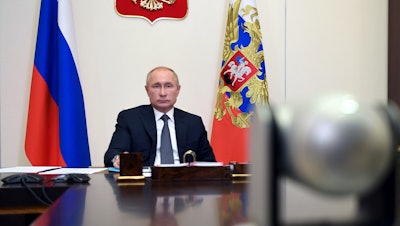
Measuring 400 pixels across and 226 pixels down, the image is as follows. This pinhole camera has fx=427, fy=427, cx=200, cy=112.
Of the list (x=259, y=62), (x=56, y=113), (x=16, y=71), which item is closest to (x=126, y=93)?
(x=56, y=113)

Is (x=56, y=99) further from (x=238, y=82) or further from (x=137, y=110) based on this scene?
(x=238, y=82)

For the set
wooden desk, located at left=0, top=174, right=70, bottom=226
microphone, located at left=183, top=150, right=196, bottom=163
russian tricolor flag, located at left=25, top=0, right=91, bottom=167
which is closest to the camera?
wooden desk, located at left=0, top=174, right=70, bottom=226

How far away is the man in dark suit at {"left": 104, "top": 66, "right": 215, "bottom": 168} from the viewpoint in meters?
2.78

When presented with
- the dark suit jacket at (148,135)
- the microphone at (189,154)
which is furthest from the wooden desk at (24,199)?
the dark suit jacket at (148,135)

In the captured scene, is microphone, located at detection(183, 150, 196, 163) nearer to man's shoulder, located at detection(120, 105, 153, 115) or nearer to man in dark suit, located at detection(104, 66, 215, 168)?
man in dark suit, located at detection(104, 66, 215, 168)

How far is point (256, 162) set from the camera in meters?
0.54

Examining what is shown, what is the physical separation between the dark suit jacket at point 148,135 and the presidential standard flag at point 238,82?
1.99 feet

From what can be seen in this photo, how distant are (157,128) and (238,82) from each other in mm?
957

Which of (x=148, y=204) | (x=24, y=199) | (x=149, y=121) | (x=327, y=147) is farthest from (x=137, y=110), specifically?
(x=327, y=147)

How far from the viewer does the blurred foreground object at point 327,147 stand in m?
0.46

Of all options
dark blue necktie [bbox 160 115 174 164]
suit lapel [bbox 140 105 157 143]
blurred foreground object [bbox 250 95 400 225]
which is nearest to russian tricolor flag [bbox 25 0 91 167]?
suit lapel [bbox 140 105 157 143]

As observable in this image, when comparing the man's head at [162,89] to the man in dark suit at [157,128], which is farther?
the man's head at [162,89]

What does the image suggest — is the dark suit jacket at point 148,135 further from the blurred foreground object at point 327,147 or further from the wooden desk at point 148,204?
the blurred foreground object at point 327,147

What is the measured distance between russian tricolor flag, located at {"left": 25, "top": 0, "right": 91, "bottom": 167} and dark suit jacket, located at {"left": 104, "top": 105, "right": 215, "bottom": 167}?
0.68 m
